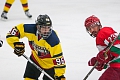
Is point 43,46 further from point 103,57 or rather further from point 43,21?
point 103,57

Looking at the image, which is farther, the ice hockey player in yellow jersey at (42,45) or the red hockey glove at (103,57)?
the ice hockey player in yellow jersey at (42,45)

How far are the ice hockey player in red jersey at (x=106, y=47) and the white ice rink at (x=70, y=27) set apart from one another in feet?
3.13

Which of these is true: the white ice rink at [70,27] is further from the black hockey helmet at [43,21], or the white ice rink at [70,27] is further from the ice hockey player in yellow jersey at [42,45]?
the black hockey helmet at [43,21]

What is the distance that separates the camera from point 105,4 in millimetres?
6172

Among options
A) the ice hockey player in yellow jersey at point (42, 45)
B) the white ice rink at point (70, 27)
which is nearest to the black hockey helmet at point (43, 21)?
the ice hockey player in yellow jersey at point (42, 45)

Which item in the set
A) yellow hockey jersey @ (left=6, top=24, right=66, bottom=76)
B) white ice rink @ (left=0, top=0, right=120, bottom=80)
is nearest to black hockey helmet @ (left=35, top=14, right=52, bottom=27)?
yellow hockey jersey @ (left=6, top=24, right=66, bottom=76)

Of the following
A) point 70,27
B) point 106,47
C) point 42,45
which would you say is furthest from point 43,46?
point 70,27

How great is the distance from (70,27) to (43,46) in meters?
2.41

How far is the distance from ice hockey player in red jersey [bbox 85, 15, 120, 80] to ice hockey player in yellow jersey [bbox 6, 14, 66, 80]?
28 cm

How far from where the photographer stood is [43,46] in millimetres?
2260

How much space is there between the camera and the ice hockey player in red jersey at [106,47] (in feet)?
6.43

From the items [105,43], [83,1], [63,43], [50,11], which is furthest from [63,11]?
[105,43]

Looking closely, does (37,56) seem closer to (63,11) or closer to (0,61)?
(0,61)

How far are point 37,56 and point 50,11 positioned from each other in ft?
10.7
